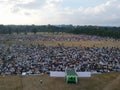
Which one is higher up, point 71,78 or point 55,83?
point 71,78

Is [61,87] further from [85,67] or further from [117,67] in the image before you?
[117,67]

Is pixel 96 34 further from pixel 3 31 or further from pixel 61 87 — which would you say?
pixel 61 87

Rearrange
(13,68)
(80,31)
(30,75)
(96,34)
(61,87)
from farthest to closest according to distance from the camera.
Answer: (80,31) < (96,34) < (13,68) < (30,75) < (61,87)

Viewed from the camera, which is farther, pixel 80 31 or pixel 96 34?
pixel 80 31

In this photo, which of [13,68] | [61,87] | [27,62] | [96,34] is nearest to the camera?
[61,87]

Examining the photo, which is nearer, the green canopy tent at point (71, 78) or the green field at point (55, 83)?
the green field at point (55, 83)

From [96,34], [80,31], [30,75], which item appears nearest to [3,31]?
[80,31]

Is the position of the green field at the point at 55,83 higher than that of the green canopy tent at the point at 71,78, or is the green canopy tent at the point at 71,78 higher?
the green canopy tent at the point at 71,78

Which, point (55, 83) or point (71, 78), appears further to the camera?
point (55, 83)

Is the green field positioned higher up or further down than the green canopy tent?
further down

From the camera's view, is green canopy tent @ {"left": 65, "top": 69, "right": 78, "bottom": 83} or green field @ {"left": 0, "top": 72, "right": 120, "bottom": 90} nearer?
green field @ {"left": 0, "top": 72, "right": 120, "bottom": 90}
